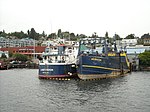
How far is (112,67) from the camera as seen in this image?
54156mm

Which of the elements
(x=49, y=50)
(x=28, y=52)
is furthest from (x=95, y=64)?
(x=28, y=52)

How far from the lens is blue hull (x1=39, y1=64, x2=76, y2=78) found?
Result: 48688 mm

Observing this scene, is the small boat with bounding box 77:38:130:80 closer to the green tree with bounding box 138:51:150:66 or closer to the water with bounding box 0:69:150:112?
the water with bounding box 0:69:150:112

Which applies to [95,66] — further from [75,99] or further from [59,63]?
[75,99]

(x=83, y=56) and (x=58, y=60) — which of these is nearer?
(x=83, y=56)

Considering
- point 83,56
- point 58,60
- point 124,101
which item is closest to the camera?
point 124,101

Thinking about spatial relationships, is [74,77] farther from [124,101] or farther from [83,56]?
[124,101]

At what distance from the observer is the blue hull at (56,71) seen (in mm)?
48688

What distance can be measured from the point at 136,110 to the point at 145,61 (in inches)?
2132

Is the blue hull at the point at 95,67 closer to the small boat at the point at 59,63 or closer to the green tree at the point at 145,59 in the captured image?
the small boat at the point at 59,63

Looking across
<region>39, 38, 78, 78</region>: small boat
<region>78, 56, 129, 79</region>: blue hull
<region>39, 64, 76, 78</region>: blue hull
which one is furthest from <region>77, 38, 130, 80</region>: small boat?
<region>39, 64, 76, 78</region>: blue hull

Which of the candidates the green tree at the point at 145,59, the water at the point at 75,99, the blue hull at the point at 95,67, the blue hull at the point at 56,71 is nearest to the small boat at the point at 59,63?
the blue hull at the point at 56,71

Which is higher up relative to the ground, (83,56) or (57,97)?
(83,56)

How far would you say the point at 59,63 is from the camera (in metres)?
48.6
